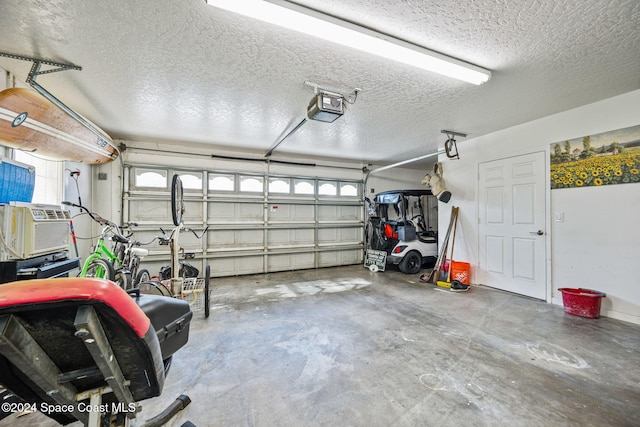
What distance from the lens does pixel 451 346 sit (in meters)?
2.45

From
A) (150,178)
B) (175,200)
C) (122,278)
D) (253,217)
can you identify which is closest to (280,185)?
(253,217)

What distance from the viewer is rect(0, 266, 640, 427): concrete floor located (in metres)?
1.62

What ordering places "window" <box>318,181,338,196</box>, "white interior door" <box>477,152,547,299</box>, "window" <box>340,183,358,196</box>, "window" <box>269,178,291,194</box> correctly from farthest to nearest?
"window" <box>340,183,358,196</box>
"window" <box>318,181,338,196</box>
"window" <box>269,178,291,194</box>
"white interior door" <box>477,152,547,299</box>

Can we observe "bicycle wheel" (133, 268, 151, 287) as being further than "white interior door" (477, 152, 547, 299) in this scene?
No

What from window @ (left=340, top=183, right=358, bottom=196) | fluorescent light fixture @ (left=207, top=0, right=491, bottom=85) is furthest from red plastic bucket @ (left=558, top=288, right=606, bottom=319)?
window @ (left=340, top=183, right=358, bottom=196)

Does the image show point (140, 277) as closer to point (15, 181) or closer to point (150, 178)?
point (15, 181)

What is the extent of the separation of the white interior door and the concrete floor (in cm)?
53

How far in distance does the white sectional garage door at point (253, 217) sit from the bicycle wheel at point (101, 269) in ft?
7.54

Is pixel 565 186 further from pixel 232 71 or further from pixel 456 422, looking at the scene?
pixel 232 71

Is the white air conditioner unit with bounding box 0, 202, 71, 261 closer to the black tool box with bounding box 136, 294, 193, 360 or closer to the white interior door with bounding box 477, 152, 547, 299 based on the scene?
the black tool box with bounding box 136, 294, 193, 360

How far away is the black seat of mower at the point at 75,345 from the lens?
581 mm

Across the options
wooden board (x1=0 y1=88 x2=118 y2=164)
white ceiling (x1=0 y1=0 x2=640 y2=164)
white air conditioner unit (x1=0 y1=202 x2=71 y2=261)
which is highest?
white ceiling (x1=0 y1=0 x2=640 y2=164)

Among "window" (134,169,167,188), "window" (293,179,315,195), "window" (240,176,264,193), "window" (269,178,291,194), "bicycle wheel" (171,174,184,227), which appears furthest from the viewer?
"window" (293,179,315,195)

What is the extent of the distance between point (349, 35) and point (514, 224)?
3.92 metres
